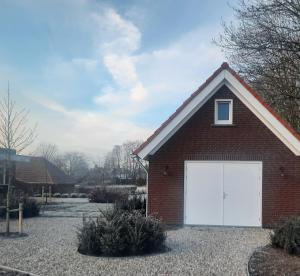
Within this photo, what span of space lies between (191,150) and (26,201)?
9279mm

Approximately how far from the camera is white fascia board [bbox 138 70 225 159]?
1645cm

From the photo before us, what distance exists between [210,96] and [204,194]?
363 cm

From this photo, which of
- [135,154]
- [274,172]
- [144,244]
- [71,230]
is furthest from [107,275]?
[274,172]

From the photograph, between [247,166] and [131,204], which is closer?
[247,166]

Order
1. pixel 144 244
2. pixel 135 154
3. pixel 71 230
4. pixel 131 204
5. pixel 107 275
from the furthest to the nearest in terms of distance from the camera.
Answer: pixel 131 204
pixel 135 154
pixel 71 230
pixel 144 244
pixel 107 275

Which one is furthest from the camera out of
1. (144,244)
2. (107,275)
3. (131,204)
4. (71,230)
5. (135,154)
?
(131,204)

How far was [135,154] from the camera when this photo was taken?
1659 cm

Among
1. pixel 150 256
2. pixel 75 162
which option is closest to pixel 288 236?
pixel 150 256

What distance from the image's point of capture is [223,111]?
16.9 metres

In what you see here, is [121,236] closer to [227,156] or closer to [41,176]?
[227,156]

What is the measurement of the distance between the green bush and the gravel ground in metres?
0.33

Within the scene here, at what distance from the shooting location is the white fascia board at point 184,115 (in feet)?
54.0

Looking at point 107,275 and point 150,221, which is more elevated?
point 150,221

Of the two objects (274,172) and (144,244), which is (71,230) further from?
(274,172)
